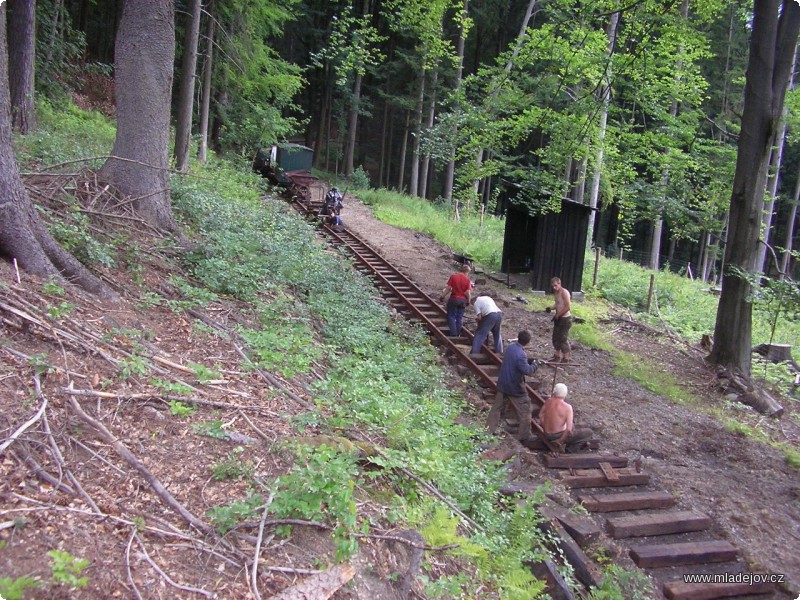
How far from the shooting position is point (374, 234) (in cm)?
2150

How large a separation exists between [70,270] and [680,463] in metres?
8.22

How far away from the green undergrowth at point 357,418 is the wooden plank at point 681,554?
124 centimetres

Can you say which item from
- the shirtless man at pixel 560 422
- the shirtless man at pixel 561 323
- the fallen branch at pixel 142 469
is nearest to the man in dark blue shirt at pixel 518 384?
the shirtless man at pixel 560 422

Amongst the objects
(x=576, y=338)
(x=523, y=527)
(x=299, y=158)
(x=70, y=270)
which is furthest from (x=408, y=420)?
(x=299, y=158)

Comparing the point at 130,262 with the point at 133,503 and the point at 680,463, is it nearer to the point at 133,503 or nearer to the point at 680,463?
the point at 133,503

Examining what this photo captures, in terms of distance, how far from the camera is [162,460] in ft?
13.4

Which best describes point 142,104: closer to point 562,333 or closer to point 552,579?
point 562,333

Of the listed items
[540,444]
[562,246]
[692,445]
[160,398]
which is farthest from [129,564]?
[562,246]

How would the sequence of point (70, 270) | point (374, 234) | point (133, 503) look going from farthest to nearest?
point (374, 234) < point (70, 270) < point (133, 503)

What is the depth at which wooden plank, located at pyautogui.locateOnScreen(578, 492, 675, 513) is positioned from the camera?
6.85 metres

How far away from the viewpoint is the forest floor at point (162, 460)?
3168 millimetres

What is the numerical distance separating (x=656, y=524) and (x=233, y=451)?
499 cm

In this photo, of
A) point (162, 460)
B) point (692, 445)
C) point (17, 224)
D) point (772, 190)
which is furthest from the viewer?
point (772, 190)

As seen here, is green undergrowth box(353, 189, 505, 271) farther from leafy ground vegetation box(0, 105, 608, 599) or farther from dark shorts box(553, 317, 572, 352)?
leafy ground vegetation box(0, 105, 608, 599)
